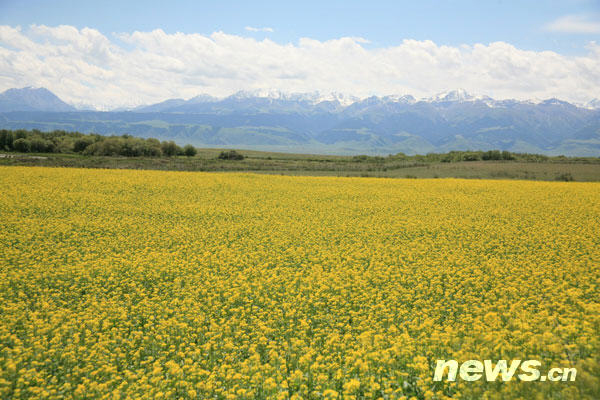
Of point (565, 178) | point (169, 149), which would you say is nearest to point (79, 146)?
point (169, 149)

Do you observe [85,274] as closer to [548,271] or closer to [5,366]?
[5,366]

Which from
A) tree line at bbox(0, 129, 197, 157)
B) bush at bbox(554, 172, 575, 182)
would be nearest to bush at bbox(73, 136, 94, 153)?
tree line at bbox(0, 129, 197, 157)

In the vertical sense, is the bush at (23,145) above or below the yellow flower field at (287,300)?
above

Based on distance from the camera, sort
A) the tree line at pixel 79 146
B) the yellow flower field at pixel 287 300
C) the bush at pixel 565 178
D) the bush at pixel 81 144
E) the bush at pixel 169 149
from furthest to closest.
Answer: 1. the bush at pixel 169 149
2. the bush at pixel 81 144
3. the tree line at pixel 79 146
4. the bush at pixel 565 178
5. the yellow flower field at pixel 287 300

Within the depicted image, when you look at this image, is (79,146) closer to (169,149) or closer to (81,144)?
(81,144)

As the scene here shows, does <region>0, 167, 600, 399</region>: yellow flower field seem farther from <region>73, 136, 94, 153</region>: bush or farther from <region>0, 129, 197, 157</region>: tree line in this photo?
<region>73, 136, 94, 153</region>: bush

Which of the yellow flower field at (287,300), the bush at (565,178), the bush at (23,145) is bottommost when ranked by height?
the yellow flower field at (287,300)

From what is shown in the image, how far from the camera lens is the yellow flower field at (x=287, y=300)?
6.63 meters

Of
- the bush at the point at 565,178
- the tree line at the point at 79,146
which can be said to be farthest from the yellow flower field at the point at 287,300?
the tree line at the point at 79,146

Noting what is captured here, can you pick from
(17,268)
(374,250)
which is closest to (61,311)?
(17,268)

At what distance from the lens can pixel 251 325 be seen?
9188mm

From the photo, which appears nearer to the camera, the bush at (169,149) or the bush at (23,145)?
the bush at (23,145)

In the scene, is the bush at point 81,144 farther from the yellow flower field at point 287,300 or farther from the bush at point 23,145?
the yellow flower field at point 287,300

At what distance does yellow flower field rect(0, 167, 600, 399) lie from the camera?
663 centimetres
